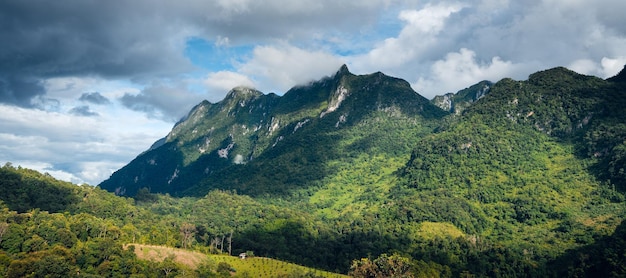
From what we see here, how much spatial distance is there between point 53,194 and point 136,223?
27.6 metres

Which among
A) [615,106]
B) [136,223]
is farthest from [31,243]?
A: [615,106]


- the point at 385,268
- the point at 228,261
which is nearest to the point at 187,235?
the point at 228,261

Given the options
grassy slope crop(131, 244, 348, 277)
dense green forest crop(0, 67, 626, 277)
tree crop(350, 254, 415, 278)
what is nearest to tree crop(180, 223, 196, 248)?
dense green forest crop(0, 67, 626, 277)

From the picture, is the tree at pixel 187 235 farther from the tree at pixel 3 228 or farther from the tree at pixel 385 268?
the tree at pixel 385 268

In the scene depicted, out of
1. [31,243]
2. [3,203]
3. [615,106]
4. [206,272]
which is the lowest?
[206,272]

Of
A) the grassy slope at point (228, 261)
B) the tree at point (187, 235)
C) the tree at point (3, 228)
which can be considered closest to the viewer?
the tree at point (3, 228)

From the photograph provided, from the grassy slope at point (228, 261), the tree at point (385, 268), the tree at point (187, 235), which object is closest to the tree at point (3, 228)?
the grassy slope at point (228, 261)

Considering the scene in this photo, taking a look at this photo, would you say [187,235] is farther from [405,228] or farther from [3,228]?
[405,228]

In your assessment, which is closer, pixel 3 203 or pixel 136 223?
pixel 3 203

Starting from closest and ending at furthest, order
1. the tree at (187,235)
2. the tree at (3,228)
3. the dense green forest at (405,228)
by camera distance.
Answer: the tree at (3,228), the dense green forest at (405,228), the tree at (187,235)

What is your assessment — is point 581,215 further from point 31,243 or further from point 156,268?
point 31,243

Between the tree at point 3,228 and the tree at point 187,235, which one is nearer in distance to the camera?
the tree at point 3,228

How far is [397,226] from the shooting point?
16675cm

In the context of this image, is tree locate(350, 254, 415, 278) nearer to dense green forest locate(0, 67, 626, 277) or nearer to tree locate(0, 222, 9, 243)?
dense green forest locate(0, 67, 626, 277)
